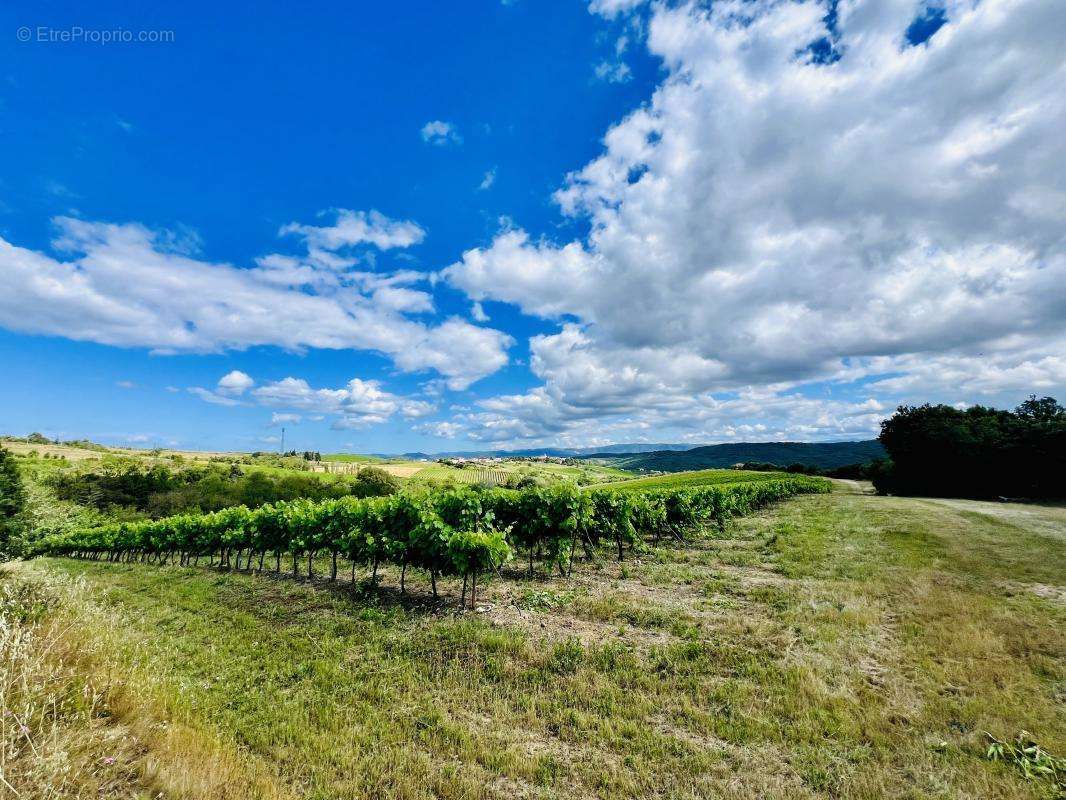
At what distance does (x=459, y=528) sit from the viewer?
56.8 ft

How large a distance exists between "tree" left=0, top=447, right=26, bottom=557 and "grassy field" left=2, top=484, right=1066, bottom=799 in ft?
220

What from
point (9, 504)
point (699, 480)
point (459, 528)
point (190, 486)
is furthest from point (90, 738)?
point (190, 486)

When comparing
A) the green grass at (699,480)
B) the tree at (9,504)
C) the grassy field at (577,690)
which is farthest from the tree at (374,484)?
the grassy field at (577,690)

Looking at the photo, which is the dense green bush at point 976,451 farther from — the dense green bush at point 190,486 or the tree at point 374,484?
the tree at point 374,484

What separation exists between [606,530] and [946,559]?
14.5 meters

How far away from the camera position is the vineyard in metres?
15.5

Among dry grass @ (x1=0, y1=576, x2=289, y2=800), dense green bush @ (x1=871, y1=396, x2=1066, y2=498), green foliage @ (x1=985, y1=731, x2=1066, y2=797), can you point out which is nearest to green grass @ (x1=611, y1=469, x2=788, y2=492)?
dense green bush @ (x1=871, y1=396, x2=1066, y2=498)

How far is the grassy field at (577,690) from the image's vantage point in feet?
19.3

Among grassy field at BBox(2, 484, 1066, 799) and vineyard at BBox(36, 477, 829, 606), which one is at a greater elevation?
vineyard at BBox(36, 477, 829, 606)

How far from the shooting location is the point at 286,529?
2375cm

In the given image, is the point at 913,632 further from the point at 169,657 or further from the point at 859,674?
the point at 169,657

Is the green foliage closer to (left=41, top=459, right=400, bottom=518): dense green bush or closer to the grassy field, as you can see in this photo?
the grassy field

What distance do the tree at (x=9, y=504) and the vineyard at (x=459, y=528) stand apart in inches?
1769

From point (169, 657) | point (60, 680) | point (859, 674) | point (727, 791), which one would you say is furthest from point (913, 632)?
point (169, 657)
